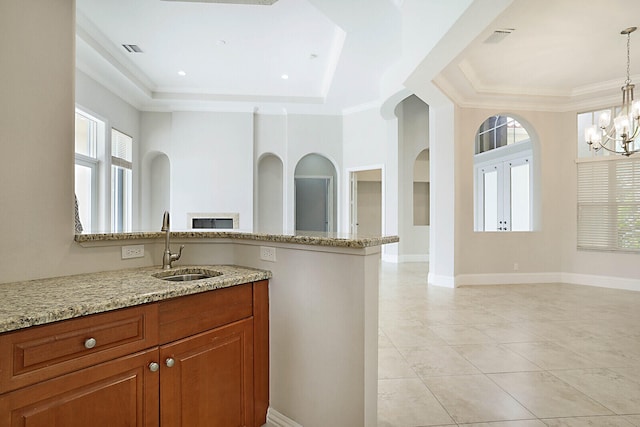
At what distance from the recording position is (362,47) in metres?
4.73

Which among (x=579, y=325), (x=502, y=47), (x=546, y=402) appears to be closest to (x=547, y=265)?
(x=579, y=325)

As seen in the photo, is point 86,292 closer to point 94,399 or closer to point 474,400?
point 94,399

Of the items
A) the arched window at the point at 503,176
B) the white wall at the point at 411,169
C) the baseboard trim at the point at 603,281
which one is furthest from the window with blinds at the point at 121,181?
the baseboard trim at the point at 603,281

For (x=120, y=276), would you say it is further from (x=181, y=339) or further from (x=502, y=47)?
(x=502, y=47)

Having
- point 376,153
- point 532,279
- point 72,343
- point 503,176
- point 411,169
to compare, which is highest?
point 376,153

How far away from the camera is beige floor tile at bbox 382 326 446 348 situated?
2.91m

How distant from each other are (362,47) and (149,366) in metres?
4.75

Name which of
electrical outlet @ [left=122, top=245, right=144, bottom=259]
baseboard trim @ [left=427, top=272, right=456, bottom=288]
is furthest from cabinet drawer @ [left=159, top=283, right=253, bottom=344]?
baseboard trim @ [left=427, top=272, right=456, bottom=288]

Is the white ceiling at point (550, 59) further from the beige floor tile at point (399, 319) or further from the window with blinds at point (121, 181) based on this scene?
the window with blinds at point (121, 181)

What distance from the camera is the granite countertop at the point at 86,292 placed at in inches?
40.9

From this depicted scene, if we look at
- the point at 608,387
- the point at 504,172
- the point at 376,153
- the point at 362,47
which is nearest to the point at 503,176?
the point at 504,172

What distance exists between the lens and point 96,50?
475cm

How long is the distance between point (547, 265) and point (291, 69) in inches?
216

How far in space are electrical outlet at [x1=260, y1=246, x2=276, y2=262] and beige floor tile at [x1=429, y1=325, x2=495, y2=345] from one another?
2.01 meters
